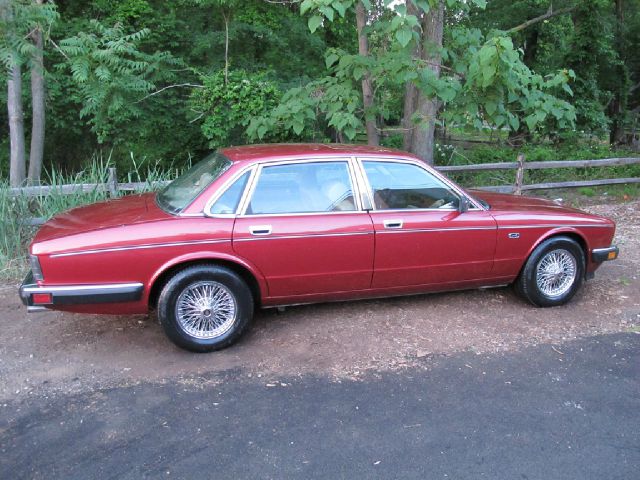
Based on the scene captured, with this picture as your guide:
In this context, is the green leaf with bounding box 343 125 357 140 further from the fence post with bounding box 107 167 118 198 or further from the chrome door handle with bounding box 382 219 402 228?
the fence post with bounding box 107 167 118 198

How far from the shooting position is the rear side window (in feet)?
14.0

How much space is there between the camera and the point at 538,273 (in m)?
5.09

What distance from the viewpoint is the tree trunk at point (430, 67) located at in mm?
7344

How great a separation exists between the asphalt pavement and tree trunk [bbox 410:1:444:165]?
4254 mm

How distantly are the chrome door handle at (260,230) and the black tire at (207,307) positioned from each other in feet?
1.14

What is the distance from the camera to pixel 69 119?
41.4ft

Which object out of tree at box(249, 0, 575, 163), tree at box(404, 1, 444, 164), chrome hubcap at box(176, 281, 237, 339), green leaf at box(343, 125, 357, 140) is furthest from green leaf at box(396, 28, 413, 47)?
chrome hubcap at box(176, 281, 237, 339)

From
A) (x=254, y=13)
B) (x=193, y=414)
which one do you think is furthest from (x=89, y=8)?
(x=193, y=414)

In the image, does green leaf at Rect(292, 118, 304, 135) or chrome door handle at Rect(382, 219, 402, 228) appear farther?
green leaf at Rect(292, 118, 304, 135)

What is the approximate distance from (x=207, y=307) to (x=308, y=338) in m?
0.86

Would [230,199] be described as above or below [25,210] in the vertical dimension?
above

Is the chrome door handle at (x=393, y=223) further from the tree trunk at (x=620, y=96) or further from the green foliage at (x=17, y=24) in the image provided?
the tree trunk at (x=620, y=96)

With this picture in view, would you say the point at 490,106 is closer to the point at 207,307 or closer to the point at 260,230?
the point at 260,230

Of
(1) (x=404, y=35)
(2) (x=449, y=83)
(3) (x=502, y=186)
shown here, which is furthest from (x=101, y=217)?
(3) (x=502, y=186)
